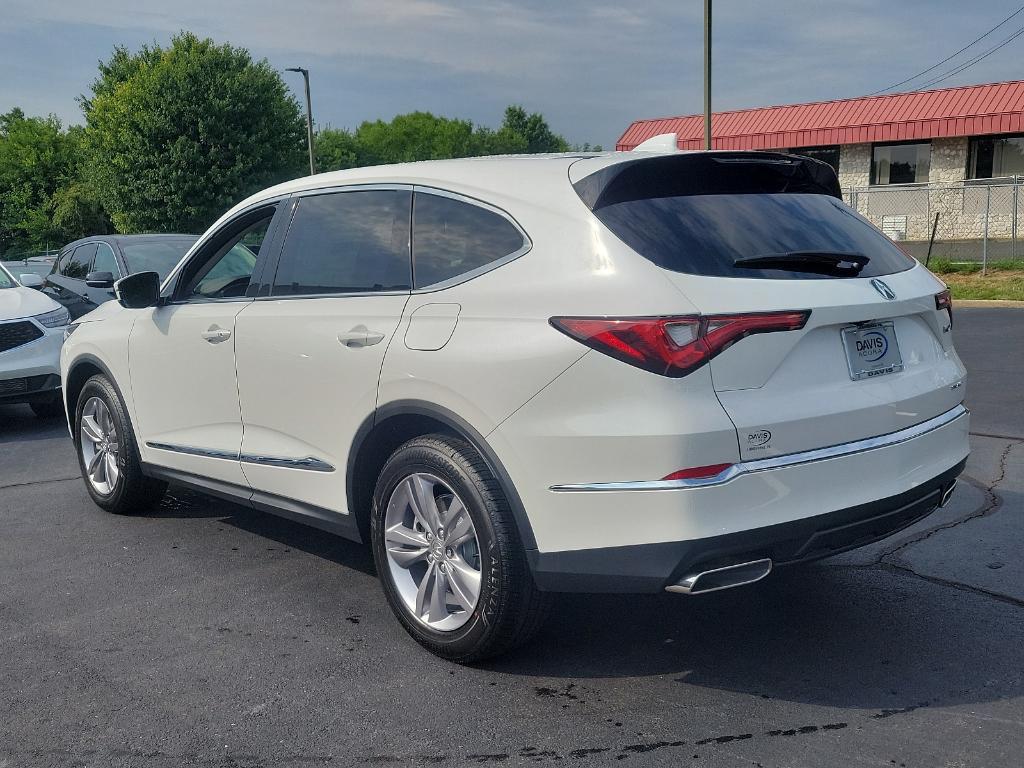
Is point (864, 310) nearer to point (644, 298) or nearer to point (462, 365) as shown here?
point (644, 298)

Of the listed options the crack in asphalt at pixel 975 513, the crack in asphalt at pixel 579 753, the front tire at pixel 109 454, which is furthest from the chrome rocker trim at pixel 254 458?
the crack in asphalt at pixel 975 513

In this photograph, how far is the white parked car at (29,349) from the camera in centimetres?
876

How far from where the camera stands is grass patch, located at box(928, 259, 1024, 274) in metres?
22.2

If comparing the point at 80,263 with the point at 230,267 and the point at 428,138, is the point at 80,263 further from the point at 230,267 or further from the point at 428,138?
the point at 428,138

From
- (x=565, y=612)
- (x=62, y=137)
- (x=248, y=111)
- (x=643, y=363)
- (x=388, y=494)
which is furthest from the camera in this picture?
(x=62, y=137)

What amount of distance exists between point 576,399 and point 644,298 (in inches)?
14.4

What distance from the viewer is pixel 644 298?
121 inches

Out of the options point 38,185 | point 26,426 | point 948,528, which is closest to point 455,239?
point 948,528

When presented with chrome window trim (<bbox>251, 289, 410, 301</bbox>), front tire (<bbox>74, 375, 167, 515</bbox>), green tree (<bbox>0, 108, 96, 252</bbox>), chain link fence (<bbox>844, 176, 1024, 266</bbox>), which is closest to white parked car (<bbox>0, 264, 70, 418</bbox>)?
front tire (<bbox>74, 375, 167, 515</bbox>)

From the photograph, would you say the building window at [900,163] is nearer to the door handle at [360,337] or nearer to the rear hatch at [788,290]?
the rear hatch at [788,290]

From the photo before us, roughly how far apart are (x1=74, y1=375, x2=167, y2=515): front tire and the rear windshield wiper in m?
3.71

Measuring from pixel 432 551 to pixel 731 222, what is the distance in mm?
1551

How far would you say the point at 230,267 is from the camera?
499cm

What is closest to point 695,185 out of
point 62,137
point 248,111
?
point 248,111
